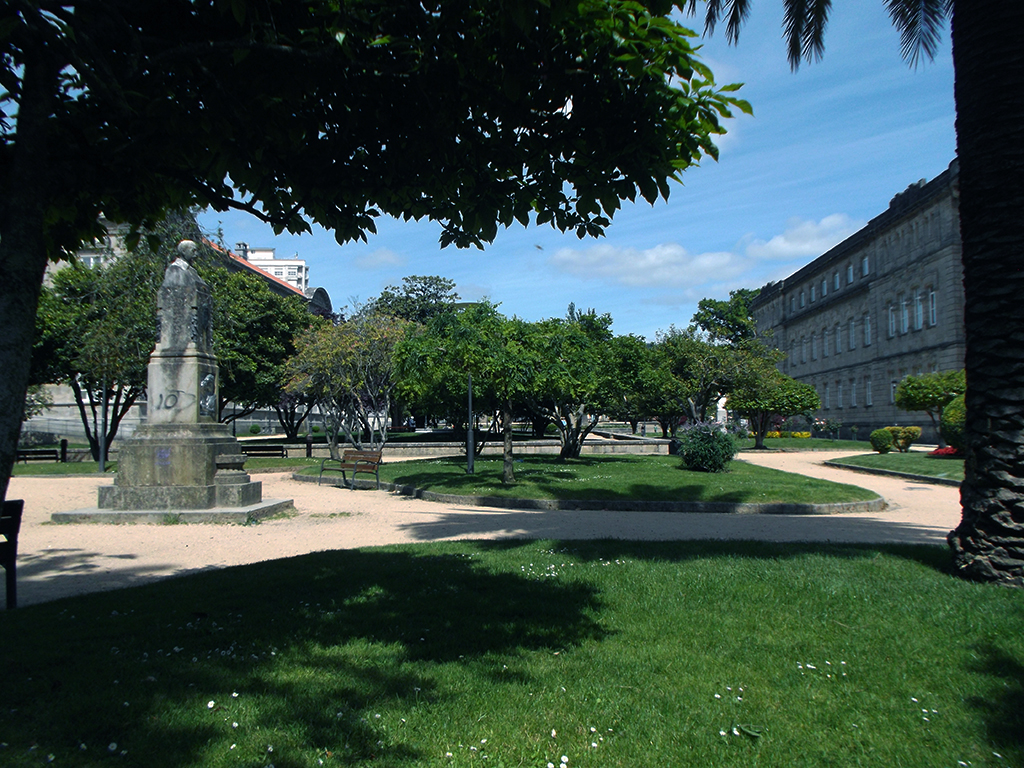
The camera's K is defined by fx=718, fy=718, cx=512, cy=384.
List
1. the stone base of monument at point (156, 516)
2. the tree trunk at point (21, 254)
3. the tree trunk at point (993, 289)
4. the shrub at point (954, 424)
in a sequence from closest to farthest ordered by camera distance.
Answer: the tree trunk at point (21, 254) < the tree trunk at point (993, 289) < the stone base of monument at point (156, 516) < the shrub at point (954, 424)

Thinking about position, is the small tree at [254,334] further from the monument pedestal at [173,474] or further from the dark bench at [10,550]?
the dark bench at [10,550]

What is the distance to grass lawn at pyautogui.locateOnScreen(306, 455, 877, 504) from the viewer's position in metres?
→ 14.8

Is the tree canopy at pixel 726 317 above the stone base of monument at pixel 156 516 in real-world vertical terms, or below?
above

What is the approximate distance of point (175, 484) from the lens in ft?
40.0

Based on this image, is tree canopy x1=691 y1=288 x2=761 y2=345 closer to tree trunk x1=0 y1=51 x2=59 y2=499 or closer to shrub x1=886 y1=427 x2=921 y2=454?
shrub x1=886 y1=427 x2=921 y2=454

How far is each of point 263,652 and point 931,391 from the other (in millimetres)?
34881

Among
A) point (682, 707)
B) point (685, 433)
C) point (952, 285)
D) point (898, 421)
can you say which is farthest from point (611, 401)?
point (898, 421)

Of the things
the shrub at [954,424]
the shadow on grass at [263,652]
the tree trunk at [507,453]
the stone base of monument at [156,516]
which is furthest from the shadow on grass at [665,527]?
the shrub at [954,424]

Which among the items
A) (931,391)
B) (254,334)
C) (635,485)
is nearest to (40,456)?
(254,334)

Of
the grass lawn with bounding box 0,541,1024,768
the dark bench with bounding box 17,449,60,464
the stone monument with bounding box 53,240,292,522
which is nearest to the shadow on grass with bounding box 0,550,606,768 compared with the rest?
the grass lawn with bounding box 0,541,1024,768

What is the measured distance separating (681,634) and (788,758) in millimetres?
1688

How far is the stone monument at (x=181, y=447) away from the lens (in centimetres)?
1203

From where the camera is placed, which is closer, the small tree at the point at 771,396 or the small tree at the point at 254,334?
the small tree at the point at 254,334

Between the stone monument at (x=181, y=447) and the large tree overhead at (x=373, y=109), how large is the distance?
328 inches
